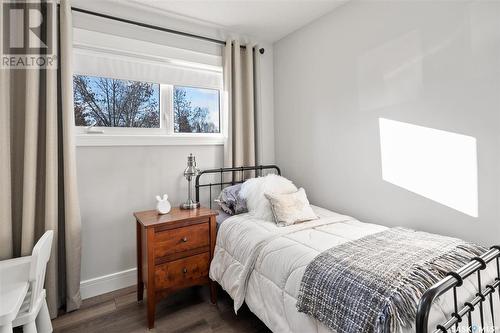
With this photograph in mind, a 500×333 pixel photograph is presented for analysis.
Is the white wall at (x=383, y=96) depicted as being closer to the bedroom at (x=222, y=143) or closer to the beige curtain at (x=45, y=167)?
the bedroom at (x=222, y=143)

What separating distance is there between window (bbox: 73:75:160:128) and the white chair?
3.76ft

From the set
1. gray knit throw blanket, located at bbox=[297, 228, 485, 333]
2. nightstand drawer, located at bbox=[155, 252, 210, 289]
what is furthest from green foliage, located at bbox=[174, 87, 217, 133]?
gray knit throw blanket, located at bbox=[297, 228, 485, 333]

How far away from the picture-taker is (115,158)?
232 cm

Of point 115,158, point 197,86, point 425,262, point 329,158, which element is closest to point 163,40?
point 197,86

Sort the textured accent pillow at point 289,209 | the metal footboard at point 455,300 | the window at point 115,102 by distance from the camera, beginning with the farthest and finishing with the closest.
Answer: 1. the window at point 115,102
2. the textured accent pillow at point 289,209
3. the metal footboard at point 455,300

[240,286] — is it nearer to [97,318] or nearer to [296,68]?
[97,318]

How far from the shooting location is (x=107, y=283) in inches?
90.9

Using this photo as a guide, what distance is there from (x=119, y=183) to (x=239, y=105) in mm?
1426

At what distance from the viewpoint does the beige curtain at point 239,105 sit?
278 centimetres

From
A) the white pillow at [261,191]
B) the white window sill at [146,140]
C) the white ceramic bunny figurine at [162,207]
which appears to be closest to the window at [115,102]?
the white window sill at [146,140]

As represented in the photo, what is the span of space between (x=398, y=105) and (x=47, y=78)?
2632 mm

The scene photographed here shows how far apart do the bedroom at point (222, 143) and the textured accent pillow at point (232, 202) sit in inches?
4.8

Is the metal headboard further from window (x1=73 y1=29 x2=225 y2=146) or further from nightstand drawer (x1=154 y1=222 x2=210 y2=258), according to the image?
nightstand drawer (x1=154 y1=222 x2=210 y2=258)

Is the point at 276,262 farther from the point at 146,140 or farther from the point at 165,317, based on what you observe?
the point at 146,140
